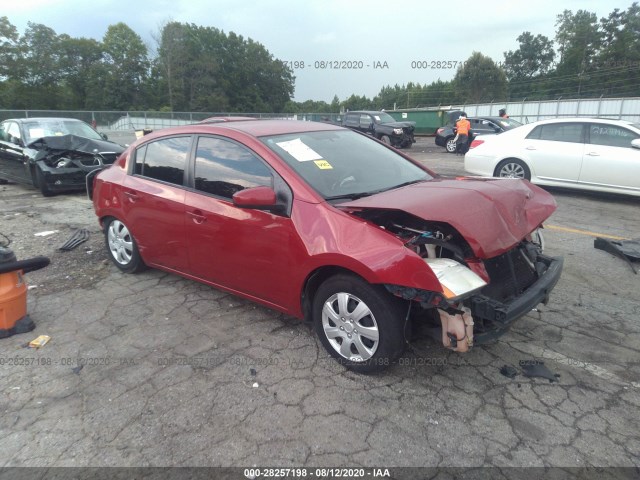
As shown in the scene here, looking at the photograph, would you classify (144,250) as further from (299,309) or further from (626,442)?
(626,442)

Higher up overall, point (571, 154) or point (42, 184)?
point (571, 154)

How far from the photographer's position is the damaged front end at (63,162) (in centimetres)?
880

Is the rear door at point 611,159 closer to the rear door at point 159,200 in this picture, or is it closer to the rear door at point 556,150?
the rear door at point 556,150

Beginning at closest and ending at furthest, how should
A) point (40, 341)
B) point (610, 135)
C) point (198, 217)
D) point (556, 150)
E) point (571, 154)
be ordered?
point (40, 341), point (198, 217), point (610, 135), point (571, 154), point (556, 150)

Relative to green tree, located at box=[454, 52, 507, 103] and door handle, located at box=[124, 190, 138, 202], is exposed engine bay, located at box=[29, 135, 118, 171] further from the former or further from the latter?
green tree, located at box=[454, 52, 507, 103]

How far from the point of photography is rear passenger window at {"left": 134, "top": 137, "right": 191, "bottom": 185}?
13.0 feet

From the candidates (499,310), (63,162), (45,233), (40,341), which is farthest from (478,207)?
(63,162)

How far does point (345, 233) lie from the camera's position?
113 inches

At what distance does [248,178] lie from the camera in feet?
11.3

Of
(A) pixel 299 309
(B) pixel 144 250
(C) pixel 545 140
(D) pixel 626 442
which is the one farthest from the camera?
(C) pixel 545 140

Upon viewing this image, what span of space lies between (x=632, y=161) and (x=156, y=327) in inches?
313

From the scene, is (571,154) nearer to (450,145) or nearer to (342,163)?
(342,163)

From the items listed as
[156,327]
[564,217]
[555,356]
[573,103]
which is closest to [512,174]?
[564,217]

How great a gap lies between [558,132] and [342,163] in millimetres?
6602
